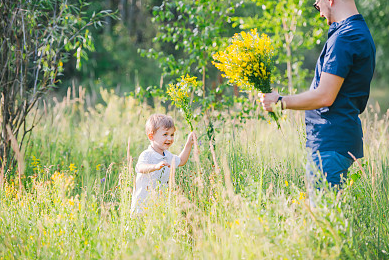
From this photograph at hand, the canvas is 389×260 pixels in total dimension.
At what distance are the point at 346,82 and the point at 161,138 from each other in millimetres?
1619

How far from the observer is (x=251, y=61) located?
2.92 metres

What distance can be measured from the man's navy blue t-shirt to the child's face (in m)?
1.31

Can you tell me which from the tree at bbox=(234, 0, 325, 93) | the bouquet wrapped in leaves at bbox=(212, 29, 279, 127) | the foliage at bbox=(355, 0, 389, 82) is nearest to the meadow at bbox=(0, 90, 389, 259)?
the bouquet wrapped in leaves at bbox=(212, 29, 279, 127)

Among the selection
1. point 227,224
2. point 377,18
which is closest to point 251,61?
point 227,224

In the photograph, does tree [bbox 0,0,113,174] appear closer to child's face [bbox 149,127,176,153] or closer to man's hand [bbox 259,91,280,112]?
child's face [bbox 149,127,176,153]

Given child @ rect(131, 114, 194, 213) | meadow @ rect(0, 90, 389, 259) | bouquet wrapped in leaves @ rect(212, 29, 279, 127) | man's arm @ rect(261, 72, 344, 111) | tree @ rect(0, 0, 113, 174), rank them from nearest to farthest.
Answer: meadow @ rect(0, 90, 389, 259), man's arm @ rect(261, 72, 344, 111), bouquet wrapped in leaves @ rect(212, 29, 279, 127), child @ rect(131, 114, 194, 213), tree @ rect(0, 0, 113, 174)

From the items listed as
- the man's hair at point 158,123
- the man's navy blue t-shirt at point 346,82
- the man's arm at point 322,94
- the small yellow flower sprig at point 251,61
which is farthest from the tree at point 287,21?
the man's arm at point 322,94

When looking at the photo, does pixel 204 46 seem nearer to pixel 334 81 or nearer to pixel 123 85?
pixel 334 81

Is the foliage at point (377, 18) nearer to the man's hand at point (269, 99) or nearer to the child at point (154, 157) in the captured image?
the child at point (154, 157)

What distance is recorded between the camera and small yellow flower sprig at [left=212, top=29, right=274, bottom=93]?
290 cm

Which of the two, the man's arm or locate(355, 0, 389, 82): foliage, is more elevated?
locate(355, 0, 389, 82): foliage

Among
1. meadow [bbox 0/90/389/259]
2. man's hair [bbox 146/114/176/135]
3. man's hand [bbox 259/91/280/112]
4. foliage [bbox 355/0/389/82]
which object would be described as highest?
foliage [bbox 355/0/389/82]

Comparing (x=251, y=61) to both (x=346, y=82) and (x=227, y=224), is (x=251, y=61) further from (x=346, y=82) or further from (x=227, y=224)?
(x=227, y=224)

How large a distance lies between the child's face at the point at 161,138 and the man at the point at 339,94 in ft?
3.63
